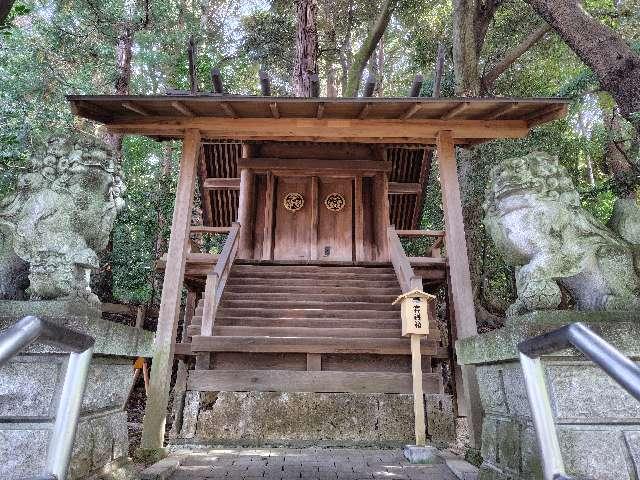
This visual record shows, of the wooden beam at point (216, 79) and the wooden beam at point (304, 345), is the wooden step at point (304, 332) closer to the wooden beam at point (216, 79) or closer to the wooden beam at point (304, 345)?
the wooden beam at point (304, 345)

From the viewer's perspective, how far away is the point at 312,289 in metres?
8.44

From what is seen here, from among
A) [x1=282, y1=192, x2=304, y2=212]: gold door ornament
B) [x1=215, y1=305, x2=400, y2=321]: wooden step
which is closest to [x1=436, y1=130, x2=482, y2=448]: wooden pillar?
[x1=215, y1=305, x2=400, y2=321]: wooden step

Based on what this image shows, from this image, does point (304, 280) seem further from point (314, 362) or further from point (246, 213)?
point (246, 213)

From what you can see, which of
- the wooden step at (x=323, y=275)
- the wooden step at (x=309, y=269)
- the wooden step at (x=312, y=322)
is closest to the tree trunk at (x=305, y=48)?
the wooden step at (x=309, y=269)

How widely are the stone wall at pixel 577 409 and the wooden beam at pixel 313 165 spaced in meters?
8.33

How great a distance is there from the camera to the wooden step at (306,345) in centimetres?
642

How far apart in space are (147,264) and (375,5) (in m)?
11.3

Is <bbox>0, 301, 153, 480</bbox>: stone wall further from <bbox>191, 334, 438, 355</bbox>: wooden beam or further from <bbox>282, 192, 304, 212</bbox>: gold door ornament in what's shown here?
<bbox>282, 192, 304, 212</bbox>: gold door ornament

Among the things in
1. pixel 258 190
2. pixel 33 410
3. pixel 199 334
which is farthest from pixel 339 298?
pixel 33 410

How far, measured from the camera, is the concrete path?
3.97 metres

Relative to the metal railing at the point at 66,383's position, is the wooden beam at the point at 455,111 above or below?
above

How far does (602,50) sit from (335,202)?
20.6ft

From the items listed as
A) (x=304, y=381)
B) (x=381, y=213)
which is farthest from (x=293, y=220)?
(x=304, y=381)

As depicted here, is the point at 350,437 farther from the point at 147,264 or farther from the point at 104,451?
the point at 147,264
